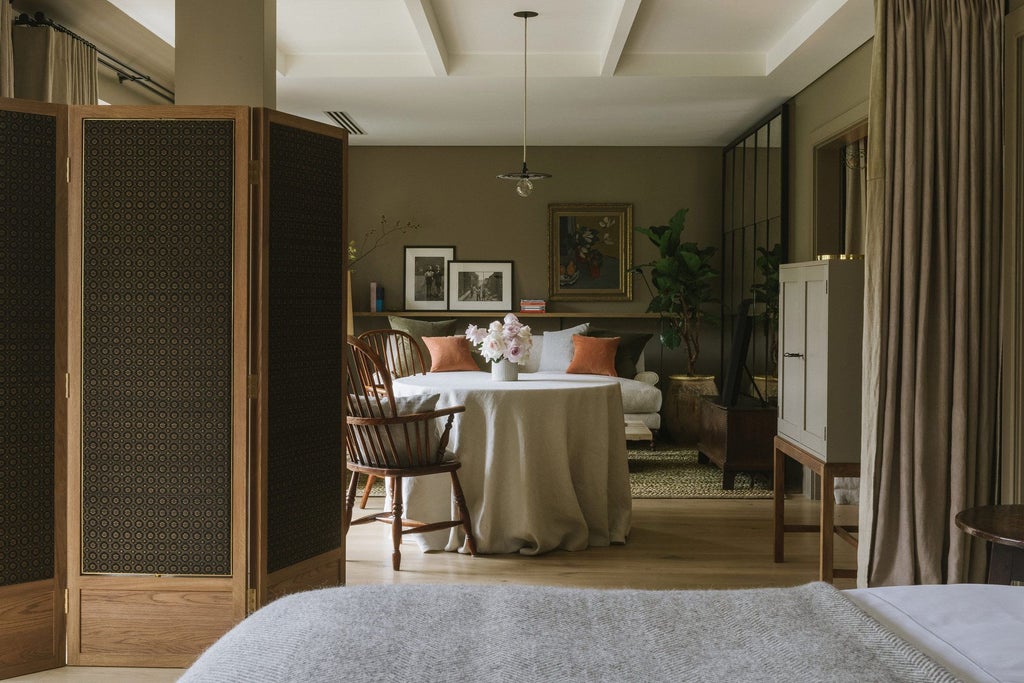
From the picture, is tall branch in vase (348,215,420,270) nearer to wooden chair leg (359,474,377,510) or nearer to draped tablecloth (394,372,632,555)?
wooden chair leg (359,474,377,510)

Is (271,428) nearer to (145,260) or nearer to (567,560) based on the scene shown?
(145,260)

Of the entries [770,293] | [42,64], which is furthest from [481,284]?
[42,64]

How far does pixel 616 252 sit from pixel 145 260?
6144 millimetres

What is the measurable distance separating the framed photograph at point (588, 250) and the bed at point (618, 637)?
287 inches

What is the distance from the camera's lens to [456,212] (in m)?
8.70

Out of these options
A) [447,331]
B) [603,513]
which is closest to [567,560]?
[603,513]

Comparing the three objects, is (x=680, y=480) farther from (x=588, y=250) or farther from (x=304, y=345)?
(x=304, y=345)

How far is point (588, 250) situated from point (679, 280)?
45.2 inches

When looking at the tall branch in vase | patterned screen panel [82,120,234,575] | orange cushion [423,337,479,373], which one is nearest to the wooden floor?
patterned screen panel [82,120,234,575]

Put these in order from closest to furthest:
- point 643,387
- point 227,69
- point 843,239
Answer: point 227,69
point 843,239
point 643,387

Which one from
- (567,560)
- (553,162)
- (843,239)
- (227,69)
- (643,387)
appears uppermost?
(553,162)

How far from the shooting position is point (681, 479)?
252 inches

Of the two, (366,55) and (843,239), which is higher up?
(366,55)

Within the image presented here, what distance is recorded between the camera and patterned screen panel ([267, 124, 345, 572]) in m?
3.00
